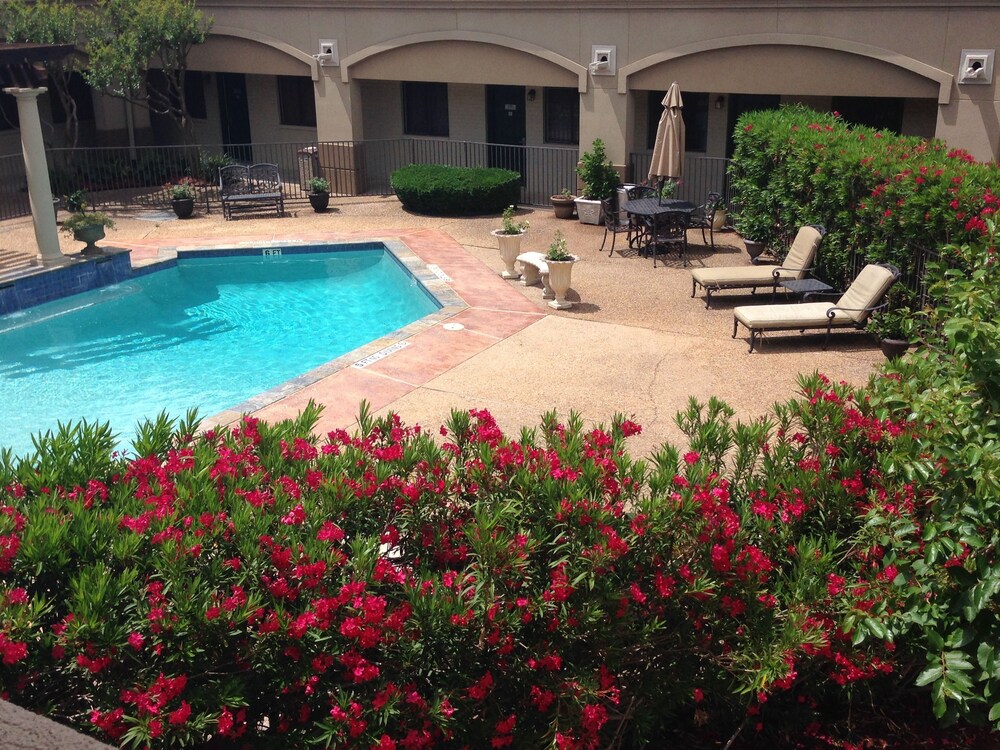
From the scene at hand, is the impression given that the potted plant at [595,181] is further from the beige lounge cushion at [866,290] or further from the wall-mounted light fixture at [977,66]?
the beige lounge cushion at [866,290]

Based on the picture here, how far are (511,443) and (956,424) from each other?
2214mm

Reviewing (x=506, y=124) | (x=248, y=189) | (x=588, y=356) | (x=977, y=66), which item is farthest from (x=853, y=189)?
(x=248, y=189)

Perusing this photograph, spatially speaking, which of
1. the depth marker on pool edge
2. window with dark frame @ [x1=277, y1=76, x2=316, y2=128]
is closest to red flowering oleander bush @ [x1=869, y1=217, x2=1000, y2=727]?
the depth marker on pool edge

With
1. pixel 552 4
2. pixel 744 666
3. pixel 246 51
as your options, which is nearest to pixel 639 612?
pixel 744 666

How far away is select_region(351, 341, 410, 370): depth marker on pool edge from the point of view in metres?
12.3

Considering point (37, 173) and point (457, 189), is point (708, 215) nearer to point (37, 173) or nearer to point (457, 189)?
point (457, 189)

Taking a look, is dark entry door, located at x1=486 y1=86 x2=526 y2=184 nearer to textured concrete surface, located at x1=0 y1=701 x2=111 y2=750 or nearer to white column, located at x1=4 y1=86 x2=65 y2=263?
white column, located at x1=4 y1=86 x2=65 y2=263

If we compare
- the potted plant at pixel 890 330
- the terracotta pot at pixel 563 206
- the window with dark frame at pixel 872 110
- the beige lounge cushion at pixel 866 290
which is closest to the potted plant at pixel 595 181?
the terracotta pot at pixel 563 206

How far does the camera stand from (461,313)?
47.9 ft

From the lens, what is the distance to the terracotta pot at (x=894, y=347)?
11.6m

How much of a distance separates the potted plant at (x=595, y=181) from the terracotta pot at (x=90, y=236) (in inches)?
365

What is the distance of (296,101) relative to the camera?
27688 millimetres

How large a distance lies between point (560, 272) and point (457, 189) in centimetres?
774

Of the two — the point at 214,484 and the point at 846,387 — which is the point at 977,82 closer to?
the point at 846,387
